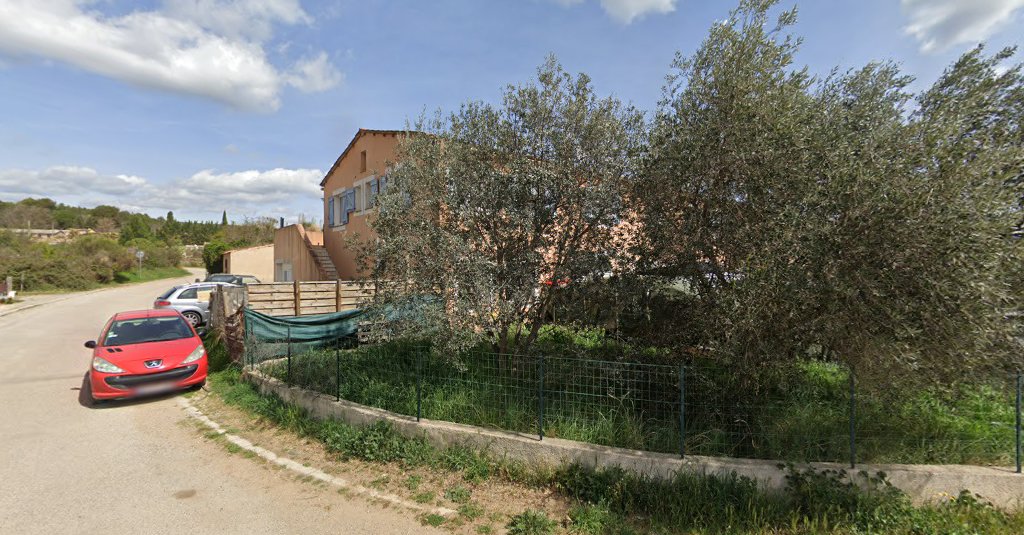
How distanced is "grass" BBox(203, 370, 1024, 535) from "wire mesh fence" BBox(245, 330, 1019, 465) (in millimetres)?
384

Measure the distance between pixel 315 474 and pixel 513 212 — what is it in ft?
11.8

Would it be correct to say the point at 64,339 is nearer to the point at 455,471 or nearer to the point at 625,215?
the point at 455,471

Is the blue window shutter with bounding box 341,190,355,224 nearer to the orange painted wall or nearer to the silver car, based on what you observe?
the orange painted wall

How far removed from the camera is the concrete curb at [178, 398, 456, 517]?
428 cm

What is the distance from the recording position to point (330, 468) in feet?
16.8

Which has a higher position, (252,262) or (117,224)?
(117,224)

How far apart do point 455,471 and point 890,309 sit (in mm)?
4188

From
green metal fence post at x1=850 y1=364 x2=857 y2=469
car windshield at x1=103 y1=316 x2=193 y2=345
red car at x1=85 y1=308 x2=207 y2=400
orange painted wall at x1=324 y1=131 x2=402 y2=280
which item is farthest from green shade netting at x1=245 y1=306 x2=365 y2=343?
green metal fence post at x1=850 y1=364 x2=857 y2=469

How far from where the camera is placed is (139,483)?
480 cm

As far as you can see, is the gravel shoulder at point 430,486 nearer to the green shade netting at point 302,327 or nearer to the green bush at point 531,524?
the green bush at point 531,524

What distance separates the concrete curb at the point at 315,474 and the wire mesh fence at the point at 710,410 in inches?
40.6

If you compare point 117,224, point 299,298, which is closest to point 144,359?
point 299,298

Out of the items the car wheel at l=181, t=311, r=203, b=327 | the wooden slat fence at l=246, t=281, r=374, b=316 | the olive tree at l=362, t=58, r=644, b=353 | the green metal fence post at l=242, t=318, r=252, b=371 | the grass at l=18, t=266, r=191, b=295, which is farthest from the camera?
the grass at l=18, t=266, r=191, b=295

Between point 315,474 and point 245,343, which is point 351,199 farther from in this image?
point 315,474
